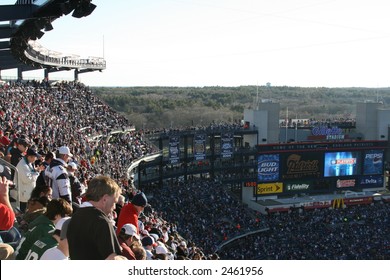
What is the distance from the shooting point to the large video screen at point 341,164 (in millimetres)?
49656

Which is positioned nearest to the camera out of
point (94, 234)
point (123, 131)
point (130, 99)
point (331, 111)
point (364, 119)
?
point (94, 234)

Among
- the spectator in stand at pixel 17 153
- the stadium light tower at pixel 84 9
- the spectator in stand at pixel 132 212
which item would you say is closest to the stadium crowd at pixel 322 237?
the stadium light tower at pixel 84 9

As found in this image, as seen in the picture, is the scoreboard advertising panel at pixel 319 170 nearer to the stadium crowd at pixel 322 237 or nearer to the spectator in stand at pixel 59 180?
the stadium crowd at pixel 322 237

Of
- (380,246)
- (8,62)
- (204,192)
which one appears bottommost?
(380,246)

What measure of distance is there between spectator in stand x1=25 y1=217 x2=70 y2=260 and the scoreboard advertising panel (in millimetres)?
42529

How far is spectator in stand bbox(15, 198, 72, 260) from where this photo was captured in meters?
5.53

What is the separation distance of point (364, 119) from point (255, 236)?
22.1 meters

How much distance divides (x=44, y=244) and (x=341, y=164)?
1864 inches

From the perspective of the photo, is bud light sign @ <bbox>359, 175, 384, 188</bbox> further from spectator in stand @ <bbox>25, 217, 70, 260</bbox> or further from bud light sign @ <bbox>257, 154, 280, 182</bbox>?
spectator in stand @ <bbox>25, 217, 70, 260</bbox>

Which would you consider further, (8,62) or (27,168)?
(8,62)

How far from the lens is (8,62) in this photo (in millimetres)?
39156

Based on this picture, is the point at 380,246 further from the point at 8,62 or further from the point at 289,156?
the point at 8,62

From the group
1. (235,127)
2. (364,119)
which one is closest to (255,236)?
(235,127)

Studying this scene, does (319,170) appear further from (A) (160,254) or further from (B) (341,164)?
(A) (160,254)
